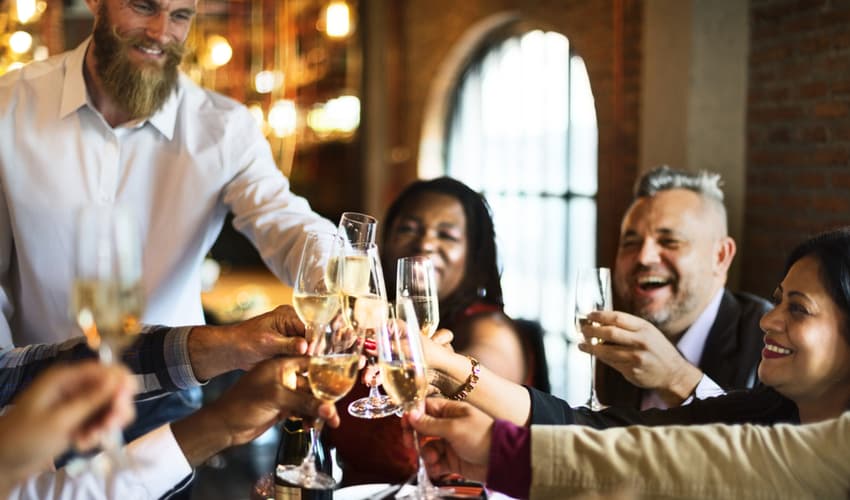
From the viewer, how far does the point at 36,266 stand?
93.4 inches

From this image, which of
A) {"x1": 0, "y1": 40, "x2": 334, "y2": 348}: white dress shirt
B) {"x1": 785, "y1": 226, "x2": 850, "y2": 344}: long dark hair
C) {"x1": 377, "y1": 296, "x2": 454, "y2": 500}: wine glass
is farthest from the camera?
{"x1": 0, "y1": 40, "x2": 334, "y2": 348}: white dress shirt

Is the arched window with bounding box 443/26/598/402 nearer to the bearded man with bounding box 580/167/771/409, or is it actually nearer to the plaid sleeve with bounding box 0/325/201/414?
the bearded man with bounding box 580/167/771/409

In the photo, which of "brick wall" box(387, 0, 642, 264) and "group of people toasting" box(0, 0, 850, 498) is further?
"brick wall" box(387, 0, 642, 264)

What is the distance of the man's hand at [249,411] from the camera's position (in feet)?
4.88

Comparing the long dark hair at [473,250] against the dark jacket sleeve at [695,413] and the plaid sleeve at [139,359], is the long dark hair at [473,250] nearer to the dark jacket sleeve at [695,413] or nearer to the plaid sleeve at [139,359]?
the dark jacket sleeve at [695,413]

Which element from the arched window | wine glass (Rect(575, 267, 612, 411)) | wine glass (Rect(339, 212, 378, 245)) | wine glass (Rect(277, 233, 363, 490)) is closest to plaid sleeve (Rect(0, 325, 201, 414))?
wine glass (Rect(277, 233, 363, 490))

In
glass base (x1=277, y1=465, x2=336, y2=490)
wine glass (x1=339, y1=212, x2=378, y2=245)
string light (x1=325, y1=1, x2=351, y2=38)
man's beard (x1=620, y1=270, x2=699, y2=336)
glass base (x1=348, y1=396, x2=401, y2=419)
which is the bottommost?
glass base (x1=277, y1=465, x2=336, y2=490)

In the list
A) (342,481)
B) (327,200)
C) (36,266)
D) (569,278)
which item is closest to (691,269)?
(342,481)

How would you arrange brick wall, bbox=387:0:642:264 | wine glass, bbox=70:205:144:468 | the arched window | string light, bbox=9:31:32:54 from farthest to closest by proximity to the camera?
the arched window < brick wall, bbox=387:0:642:264 < string light, bbox=9:31:32:54 < wine glass, bbox=70:205:144:468

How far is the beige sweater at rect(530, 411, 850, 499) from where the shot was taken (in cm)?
143

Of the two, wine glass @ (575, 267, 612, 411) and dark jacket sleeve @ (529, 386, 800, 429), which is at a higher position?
wine glass @ (575, 267, 612, 411)

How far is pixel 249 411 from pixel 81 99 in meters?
1.36

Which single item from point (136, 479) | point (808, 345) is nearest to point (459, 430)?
point (136, 479)

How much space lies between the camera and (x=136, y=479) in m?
1.49
